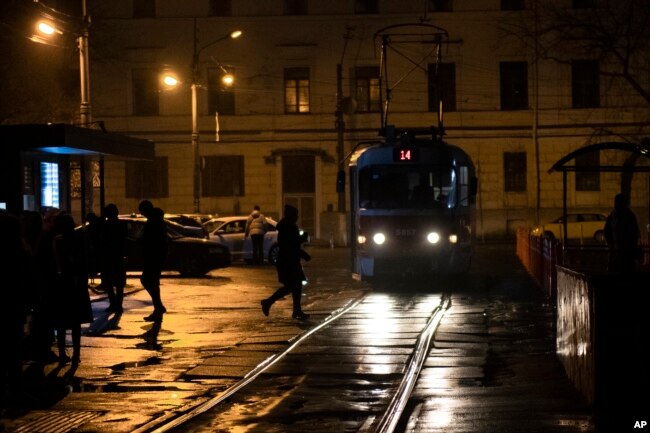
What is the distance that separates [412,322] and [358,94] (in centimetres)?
3800

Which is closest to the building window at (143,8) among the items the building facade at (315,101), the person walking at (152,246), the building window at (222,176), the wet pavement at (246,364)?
the building facade at (315,101)

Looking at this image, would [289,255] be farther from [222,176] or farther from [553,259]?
[222,176]

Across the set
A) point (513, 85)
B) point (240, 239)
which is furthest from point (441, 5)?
point (240, 239)

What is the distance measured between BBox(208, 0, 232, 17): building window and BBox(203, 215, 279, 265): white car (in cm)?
1892

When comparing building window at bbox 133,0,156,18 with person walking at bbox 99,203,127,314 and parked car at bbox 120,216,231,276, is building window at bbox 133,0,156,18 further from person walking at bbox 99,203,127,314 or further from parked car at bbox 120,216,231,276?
person walking at bbox 99,203,127,314

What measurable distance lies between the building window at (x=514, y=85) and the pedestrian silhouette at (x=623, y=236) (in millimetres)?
37570

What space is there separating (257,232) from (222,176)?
2028 cm

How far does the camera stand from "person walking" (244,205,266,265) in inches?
1425

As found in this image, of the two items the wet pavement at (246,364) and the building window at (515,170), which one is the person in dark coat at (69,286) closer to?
the wet pavement at (246,364)

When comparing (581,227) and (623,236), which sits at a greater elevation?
(623,236)

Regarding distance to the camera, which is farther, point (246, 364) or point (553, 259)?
point (553, 259)

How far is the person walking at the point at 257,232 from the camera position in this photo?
36188 millimetres

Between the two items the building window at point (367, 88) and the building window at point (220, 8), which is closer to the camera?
the building window at point (367, 88)

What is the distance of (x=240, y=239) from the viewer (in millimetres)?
38219
